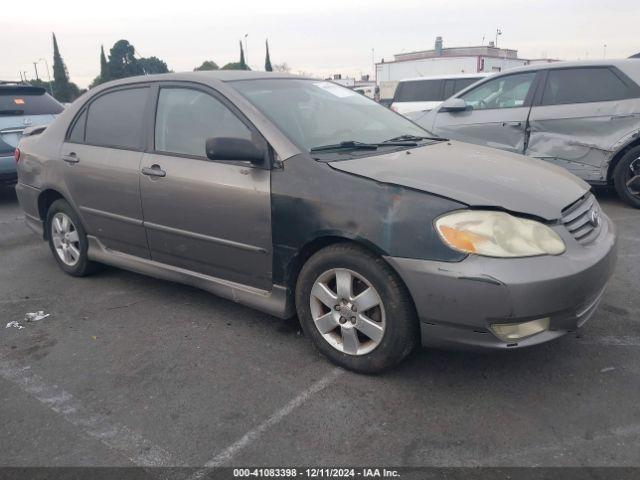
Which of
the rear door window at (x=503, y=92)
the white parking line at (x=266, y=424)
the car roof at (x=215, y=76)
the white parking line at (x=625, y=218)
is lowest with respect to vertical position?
the white parking line at (x=266, y=424)

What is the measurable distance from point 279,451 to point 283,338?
111 centimetres

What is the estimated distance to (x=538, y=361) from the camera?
3.04 metres

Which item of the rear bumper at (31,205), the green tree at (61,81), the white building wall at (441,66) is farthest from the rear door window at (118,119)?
the green tree at (61,81)

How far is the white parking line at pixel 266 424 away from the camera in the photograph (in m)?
2.32

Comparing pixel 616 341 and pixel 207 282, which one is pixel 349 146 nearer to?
pixel 207 282

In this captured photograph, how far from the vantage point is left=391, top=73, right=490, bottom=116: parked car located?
483 inches

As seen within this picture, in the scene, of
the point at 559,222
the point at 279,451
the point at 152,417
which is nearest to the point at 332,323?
the point at 279,451

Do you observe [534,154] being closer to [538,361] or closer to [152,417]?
[538,361]

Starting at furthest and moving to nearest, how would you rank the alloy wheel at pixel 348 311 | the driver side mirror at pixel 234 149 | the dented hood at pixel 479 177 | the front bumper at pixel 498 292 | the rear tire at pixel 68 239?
1. the rear tire at pixel 68 239
2. the driver side mirror at pixel 234 149
3. the alloy wheel at pixel 348 311
4. the dented hood at pixel 479 177
5. the front bumper at pixel 498 292

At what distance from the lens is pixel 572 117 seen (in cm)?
633

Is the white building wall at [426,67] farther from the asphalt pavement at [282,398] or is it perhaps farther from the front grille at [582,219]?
the asphalt pavement at [282,398]

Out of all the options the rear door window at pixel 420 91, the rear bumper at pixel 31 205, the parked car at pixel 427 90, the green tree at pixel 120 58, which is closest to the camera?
the rear bumper at pixel 31 205

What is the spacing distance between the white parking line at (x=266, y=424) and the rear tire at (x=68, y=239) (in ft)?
8.41

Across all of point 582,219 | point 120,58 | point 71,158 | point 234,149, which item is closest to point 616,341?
point 582,219
